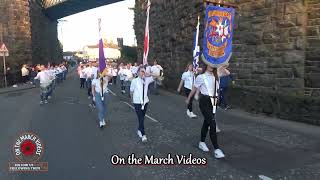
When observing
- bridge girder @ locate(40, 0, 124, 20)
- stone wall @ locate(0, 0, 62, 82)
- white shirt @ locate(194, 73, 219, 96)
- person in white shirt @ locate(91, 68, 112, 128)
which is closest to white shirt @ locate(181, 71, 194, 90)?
person in white shirt @ locate(91, 68, 112, 128)

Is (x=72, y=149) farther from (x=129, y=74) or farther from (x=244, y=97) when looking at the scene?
(x=129, y=74)

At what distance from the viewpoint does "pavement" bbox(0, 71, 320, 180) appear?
697 centimetres

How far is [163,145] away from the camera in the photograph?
9141mm

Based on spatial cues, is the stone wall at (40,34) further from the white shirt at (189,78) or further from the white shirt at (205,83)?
the white shirt at (205,83)

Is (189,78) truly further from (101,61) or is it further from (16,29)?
(16,29)

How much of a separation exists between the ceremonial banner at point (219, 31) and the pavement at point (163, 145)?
6.78ft

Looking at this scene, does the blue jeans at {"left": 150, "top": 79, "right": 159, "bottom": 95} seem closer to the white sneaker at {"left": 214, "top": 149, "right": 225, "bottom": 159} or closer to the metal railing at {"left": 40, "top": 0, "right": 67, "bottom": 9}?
the white sneaker at {"left": 214, "top": 149, "right": 225, "bottom": 159}

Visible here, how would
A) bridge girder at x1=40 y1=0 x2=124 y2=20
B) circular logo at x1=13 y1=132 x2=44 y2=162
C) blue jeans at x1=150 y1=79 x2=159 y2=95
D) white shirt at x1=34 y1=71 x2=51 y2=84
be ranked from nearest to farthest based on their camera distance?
1. circular logo at x1=13 y1=132 x2=44 y2=162
2. white shirt at x1=34 y1=71 x2=51 y2=84
3. blue jeans at x1=150 y1=79 x2=159 y2=95
4. bridge girder at x1=40 y1=0 x2=124 y2=20

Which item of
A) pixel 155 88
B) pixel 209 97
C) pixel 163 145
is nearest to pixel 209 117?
pixel 209 97

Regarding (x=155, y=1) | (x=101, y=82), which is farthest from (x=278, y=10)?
(x=155, y=1)

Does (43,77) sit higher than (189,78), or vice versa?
(189,78)

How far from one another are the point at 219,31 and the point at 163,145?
401 cm

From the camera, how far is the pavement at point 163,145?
697cm

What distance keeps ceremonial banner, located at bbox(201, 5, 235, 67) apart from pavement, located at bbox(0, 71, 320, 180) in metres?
2.07
